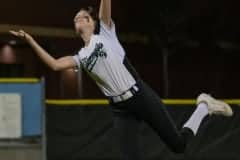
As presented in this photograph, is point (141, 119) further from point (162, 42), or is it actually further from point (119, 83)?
point (162, 42)

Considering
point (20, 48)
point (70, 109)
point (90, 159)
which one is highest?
point (20, 48)

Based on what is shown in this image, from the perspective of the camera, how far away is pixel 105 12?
5180 millimetres

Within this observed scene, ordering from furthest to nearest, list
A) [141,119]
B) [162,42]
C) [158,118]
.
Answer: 1. [162,42]
2. [141,119]
3. [158,118]

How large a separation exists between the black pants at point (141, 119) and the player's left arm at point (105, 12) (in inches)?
22.6

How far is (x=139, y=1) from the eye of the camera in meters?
21.0

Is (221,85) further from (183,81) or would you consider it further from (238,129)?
(238,129)

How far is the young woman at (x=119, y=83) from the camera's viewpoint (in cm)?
517

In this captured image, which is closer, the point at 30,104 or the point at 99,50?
the point at 99,50

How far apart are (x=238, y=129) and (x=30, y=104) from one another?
3066 mm

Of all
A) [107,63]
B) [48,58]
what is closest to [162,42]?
[48,58]

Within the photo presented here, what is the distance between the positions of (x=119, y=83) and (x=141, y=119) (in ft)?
1.13

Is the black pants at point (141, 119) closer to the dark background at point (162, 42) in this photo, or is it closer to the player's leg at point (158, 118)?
the player's leg at point (158, 118)

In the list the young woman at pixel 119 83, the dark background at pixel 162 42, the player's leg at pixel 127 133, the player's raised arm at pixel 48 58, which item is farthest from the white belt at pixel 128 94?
the dark background at pixel 162 42

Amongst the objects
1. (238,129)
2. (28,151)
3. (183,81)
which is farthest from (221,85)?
Answer: (28,151)
